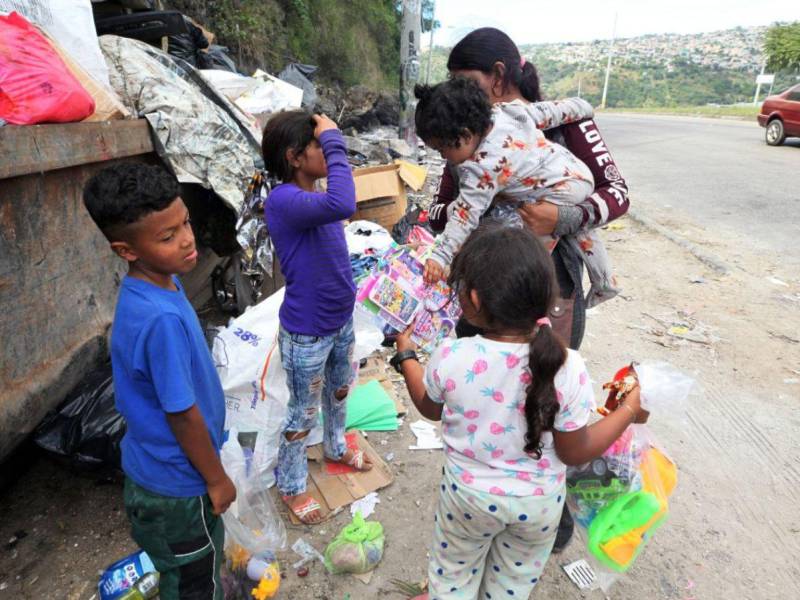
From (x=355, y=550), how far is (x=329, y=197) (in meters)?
1.40

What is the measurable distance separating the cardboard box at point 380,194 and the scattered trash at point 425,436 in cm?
276

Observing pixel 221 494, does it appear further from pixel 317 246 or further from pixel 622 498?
pixel 622 498

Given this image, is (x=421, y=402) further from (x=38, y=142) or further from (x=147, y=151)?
(x=147, y=151)

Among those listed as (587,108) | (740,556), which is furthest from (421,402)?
(740,556)

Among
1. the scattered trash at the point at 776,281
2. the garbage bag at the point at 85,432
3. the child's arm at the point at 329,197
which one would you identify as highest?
the child's arm at the point at 329,197

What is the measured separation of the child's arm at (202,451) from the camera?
4.16 feet

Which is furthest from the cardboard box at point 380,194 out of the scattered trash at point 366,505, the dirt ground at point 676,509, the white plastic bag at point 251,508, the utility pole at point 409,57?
the white plastic bag at point 251,508

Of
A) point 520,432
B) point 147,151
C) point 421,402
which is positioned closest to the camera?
point 520,432

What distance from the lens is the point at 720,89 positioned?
5931cm

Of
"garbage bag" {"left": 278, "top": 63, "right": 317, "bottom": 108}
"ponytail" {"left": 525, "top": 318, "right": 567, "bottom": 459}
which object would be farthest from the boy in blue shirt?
"garbage bag" {"left": 278, "top": 63, "right": 317, "bottom": 108}

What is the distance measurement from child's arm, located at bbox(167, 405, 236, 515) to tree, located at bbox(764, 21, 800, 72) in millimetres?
36750

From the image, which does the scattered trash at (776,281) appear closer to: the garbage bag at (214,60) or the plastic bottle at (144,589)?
the plastic bottle at (144,589)

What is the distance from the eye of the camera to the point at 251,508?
78.0 inches

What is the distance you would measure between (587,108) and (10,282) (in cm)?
228
